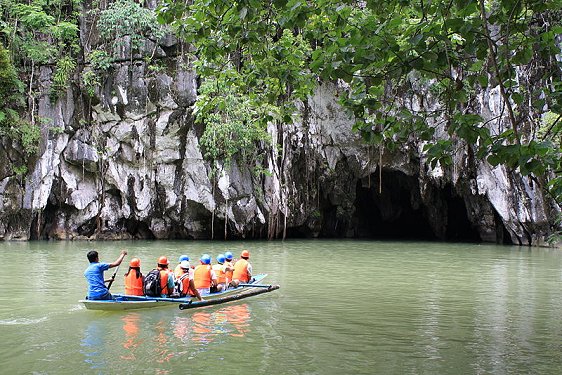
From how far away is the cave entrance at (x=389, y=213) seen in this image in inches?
1217

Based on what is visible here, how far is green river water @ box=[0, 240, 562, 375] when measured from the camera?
650 centimetres

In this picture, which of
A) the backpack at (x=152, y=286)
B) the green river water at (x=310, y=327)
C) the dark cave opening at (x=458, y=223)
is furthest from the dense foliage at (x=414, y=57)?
the dark cave opening at (x=458, y=223)

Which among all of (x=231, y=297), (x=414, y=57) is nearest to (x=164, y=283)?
(x=231, y=297)

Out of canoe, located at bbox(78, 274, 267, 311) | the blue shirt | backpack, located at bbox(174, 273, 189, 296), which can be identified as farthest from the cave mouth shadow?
the blue shirt

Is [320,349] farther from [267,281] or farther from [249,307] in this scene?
[267,281]

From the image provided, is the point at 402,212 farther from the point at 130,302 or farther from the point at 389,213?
the point at 130,302

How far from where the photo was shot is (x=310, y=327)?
8352 mm

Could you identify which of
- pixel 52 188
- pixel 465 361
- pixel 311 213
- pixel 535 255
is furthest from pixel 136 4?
pixel 465 361

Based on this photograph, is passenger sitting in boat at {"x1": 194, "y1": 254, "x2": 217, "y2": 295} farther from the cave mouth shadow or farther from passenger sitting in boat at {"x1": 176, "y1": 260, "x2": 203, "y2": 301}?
the cave mouth shadow

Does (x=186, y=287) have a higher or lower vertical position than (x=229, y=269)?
lower

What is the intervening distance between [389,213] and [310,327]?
83.6 feet

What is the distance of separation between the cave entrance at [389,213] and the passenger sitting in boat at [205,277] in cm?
1961

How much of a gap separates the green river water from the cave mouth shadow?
46.6ft

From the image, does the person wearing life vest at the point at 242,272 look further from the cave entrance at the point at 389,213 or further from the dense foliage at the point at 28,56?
the cave entrance at the point at 389,213
